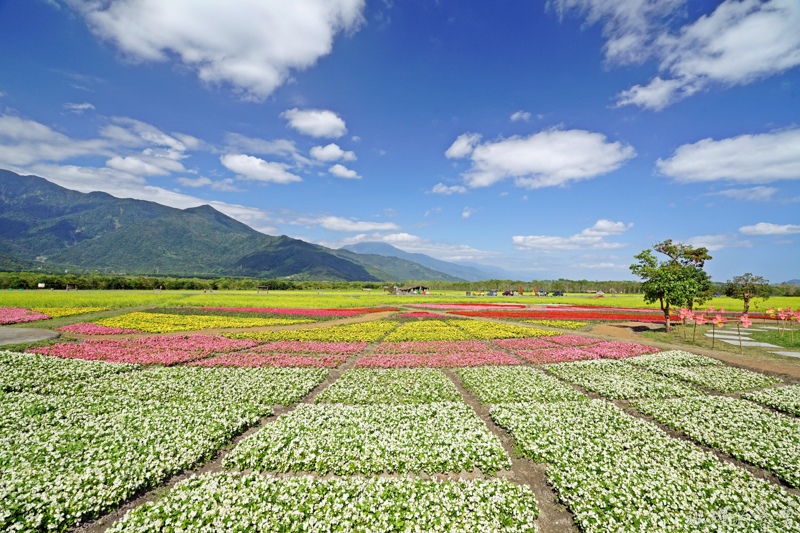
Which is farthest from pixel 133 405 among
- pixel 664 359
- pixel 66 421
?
pixel 664 359

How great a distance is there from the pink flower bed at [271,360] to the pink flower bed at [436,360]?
88.4 inches

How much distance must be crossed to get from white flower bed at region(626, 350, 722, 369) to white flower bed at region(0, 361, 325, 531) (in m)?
22.2

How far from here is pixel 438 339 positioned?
2812 centimetres

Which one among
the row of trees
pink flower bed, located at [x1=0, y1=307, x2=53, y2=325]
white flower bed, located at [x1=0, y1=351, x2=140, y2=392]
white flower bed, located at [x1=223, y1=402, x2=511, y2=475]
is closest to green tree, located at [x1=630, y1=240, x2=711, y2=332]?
the row of trees

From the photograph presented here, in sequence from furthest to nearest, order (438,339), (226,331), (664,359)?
(226,331)
(438,339)
(664,359)

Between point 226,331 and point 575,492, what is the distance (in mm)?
33164

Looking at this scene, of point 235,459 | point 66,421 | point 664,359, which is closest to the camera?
point 235,459

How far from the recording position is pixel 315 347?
79.4ft

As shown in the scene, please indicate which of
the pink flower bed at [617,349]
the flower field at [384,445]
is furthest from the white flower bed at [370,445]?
the pink flower bed at [617,349]

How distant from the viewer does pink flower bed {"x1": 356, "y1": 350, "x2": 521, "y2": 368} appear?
20469mm

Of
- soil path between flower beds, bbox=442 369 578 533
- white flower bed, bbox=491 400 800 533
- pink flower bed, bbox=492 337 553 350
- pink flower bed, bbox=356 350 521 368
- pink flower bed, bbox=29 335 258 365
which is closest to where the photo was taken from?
white flower bed, bbox=491 400 800 533

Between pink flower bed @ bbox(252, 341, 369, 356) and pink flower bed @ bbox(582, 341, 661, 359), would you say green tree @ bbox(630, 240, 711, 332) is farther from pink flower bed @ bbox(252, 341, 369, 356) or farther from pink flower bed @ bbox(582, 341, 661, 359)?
pink flower bed @ bbox(252, 341, 369, 356)

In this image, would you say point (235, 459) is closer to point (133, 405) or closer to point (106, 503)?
point (106, 503)

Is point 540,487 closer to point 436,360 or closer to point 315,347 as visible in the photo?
point 436,360
